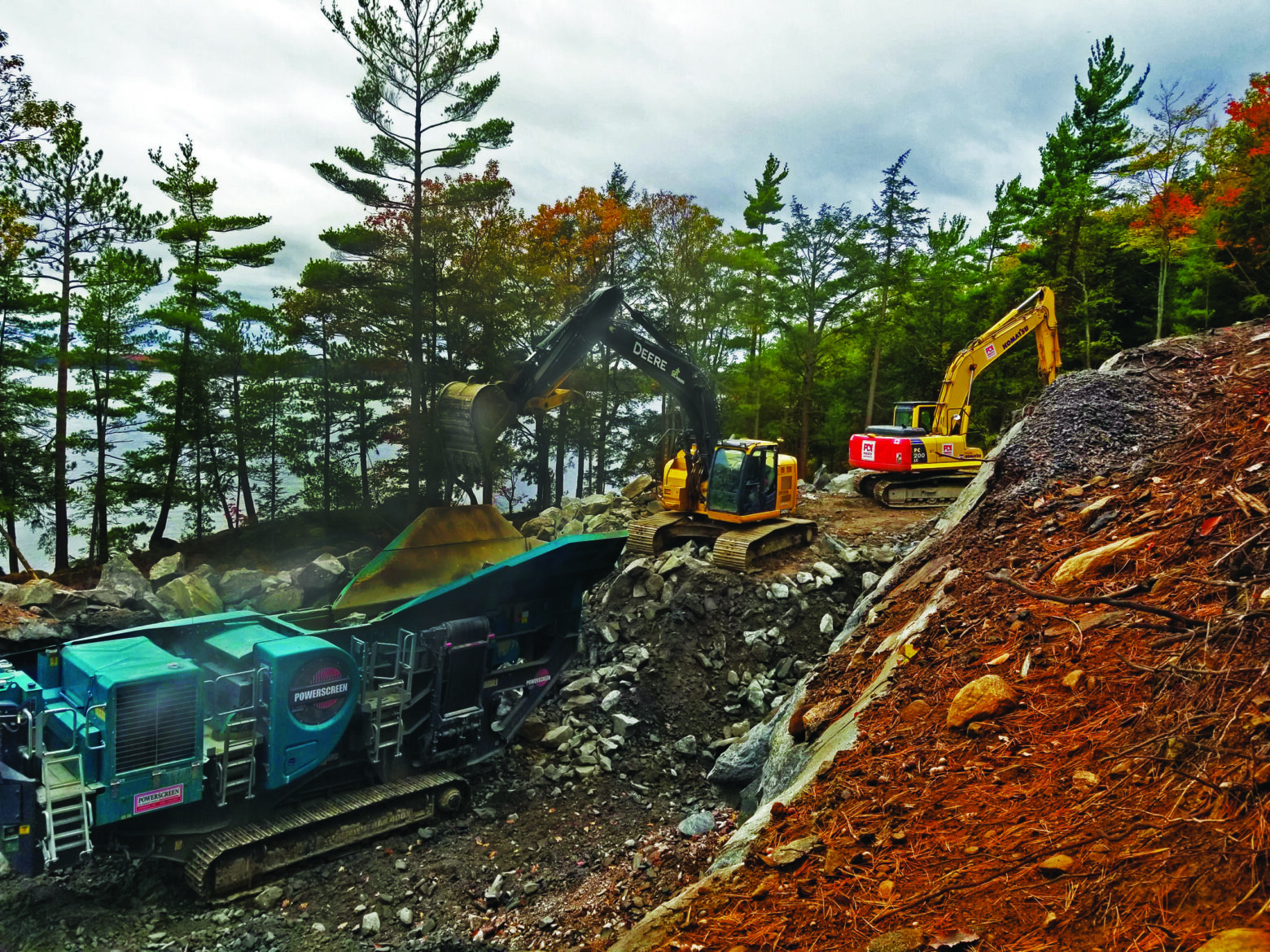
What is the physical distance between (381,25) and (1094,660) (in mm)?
20371

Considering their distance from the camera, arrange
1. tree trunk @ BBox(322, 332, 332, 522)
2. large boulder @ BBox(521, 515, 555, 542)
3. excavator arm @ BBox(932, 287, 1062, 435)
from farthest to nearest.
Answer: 1. tree trunk @ BBox(322, 332, 332, 522)
2. large boulder @ BBox(521, 515, 555, 542)
3. excavator arm @ BBox(932, 287, 1062, 435)

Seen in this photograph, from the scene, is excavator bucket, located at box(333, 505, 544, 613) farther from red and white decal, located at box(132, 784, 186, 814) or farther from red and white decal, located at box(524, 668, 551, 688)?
red and white decal, located at box(132, 784, 186, 814)

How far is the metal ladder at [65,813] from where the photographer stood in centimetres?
503

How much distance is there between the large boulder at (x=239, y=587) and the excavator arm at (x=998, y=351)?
47.6 ft

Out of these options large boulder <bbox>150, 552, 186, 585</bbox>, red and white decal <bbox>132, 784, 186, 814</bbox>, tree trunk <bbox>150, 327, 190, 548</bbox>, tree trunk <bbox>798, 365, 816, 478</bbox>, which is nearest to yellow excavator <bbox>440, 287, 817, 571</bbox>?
red and white decal <bbox>132, 784, 186, 814</bbox>

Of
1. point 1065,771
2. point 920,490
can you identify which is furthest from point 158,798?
point 920,490

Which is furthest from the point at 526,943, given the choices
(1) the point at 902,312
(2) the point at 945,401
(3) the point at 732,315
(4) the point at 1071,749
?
(1) the point at 902,312

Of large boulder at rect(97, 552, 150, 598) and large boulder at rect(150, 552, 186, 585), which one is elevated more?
large boulder at rect(97, 552, 150, 598)

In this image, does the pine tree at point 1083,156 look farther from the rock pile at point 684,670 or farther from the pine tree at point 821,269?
the rock pile at point 684,670

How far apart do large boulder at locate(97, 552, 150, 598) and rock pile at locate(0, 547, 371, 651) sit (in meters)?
0.01

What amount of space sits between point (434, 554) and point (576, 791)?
9.49 feet

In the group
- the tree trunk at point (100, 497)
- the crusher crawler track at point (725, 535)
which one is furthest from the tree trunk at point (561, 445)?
the crusher crawler track at point (725, 535)

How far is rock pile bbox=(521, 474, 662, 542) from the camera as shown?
16.1 meters

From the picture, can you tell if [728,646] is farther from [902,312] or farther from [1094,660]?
[902,312]
